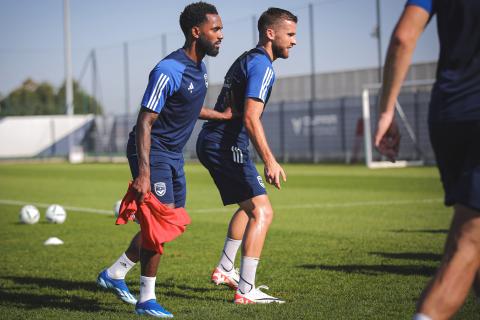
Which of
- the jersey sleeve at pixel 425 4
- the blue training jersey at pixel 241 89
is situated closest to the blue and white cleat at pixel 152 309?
the blue training jersey at pixel 241 89

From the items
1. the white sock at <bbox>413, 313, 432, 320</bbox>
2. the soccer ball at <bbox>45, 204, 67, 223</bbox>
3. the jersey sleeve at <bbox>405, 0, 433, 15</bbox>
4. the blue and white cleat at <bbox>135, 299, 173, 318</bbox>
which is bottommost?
the soccer ball at <bbox>45, 204, 67, 223</bbox>

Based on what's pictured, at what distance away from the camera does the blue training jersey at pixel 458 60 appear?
338cm

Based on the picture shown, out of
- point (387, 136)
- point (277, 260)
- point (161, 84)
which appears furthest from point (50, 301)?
point (387, 136)

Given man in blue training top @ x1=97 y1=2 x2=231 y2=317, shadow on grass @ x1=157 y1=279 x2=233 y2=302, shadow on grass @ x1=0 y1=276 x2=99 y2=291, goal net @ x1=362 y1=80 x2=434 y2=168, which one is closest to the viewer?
man in blue training top @ x1=97 y1=2 x2=231 y2=317

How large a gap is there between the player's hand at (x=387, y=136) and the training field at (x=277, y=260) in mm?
1952

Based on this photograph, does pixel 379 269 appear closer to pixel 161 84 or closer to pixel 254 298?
pixel 254 298

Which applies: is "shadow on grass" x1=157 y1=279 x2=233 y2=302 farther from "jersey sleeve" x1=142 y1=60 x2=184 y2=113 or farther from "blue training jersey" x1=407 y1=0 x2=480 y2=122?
"blue training jersey" x1=407 y1=0 x2=480 y2=122

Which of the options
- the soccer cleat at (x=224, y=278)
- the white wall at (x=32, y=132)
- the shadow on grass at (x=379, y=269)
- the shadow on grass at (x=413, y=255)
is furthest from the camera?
the white wall at (x=32, y=132)

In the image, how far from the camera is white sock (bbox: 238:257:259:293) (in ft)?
19.8

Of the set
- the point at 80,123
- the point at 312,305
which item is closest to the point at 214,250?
the point at 312,305

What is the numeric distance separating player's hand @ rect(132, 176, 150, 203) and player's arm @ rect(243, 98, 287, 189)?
0.89 meters

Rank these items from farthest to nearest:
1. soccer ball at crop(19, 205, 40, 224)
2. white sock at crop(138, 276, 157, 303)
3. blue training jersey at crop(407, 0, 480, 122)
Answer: soccer ball at crop(19, 205, 40, 224)
white sock at crop(138, 276, 157, 303)
blue training jersey at crop(407, 0, 480, 122)

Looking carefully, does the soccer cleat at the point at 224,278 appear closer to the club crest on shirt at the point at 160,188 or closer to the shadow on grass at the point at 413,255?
the club crest on shirt at the point at 160,188

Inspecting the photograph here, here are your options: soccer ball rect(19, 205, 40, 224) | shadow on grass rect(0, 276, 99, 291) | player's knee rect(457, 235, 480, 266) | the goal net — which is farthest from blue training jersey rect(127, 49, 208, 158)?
the goal net
